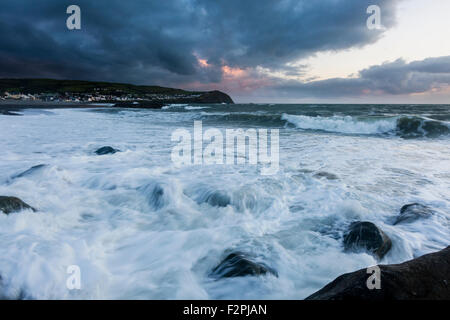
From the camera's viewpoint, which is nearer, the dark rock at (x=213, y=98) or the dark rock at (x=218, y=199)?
the dark rock at (x=218, y=199)

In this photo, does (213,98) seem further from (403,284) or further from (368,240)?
(403,284)

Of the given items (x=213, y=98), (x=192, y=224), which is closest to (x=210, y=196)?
(x=192, y=224)

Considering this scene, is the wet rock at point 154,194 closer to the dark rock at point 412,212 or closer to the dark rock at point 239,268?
the dark rock at point 239,268

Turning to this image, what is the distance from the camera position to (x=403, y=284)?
1660 mm

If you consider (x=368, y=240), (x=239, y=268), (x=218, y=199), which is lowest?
(x=239, y=268)

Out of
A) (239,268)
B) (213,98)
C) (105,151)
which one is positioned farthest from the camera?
(213,98)

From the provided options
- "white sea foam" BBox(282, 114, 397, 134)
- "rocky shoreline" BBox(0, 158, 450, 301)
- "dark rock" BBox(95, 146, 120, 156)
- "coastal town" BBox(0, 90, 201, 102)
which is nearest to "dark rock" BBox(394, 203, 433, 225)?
"rocky shoreline" BBox(0, 158, 450, 301)

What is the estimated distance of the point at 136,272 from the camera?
103 inches

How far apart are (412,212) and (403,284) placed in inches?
102

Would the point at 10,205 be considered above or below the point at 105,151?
below

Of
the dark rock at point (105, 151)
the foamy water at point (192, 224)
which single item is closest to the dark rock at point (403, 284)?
the foamy water at point (192, 224)

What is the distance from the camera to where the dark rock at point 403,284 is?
5.24 feet

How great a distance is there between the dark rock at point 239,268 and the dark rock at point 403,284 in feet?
2.45
